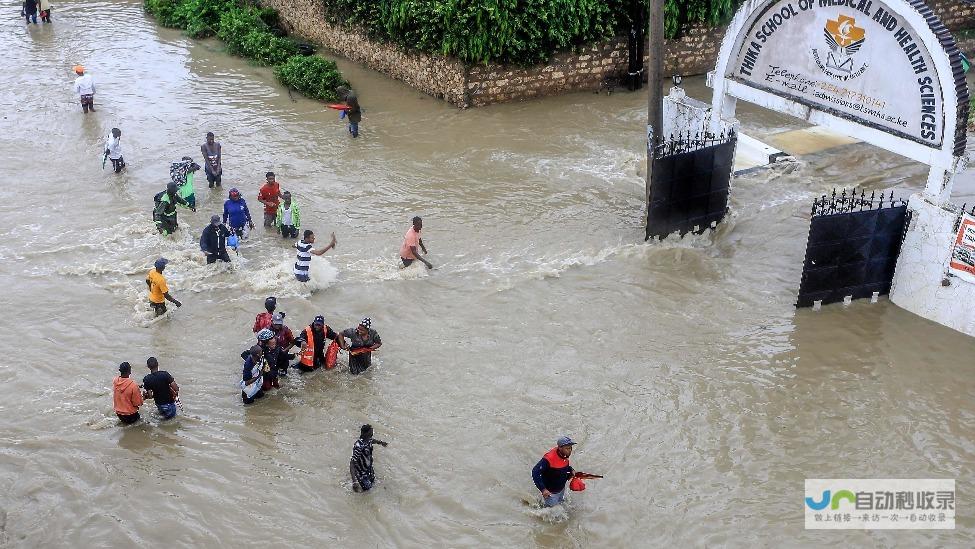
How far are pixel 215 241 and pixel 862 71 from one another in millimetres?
9492

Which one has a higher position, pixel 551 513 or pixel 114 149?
pixel 114 149

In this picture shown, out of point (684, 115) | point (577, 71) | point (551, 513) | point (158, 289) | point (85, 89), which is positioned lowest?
point (551, 513)

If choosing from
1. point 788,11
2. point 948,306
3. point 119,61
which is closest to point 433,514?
point 948,306

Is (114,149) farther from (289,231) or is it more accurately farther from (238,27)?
(238,27)

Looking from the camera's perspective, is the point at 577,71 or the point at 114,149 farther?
the point at 577,71

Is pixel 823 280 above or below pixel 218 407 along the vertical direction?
above

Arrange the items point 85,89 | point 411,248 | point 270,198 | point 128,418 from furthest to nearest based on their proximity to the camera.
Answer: point 85,89
point 270,198
point 411,248
point 128,418

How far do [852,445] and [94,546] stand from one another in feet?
26.6

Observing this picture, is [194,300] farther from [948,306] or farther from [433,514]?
[948,306]

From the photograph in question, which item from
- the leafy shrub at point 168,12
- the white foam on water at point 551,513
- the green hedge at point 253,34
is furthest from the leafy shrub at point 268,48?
the white foam on water at point 551,513

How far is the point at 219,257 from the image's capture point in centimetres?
1411

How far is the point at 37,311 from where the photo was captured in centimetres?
1312

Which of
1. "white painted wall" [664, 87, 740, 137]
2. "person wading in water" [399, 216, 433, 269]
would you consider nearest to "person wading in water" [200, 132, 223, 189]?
"person wading in water" [399, 216, 433, 269]

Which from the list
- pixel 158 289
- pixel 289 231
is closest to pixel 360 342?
pixel 158 289
